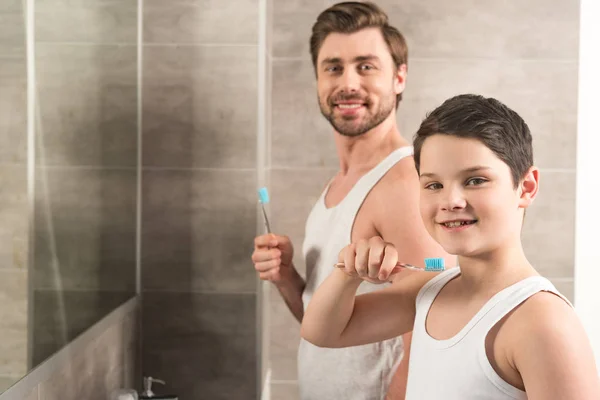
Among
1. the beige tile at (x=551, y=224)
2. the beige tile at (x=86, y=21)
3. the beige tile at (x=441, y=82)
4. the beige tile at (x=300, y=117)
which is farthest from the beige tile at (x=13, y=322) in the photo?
the beige tile at (x=551, y=224)

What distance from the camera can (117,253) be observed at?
4.31ft

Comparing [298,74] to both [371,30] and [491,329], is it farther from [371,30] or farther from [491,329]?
[491,329]

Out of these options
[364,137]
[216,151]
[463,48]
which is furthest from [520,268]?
[463,48]

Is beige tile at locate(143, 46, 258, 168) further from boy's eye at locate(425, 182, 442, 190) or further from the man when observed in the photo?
boy's eye at locate(425, 182, 442, 190)

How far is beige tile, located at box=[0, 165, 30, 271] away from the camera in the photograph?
0.75 m

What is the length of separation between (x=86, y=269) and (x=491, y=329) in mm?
664

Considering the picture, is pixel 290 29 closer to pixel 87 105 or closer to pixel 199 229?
pixel 199 229

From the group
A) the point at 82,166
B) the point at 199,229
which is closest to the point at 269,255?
the point at 199,229

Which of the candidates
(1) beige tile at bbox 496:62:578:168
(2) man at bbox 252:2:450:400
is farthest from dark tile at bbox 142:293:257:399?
(1) beige tile at bbox 496:62:578:168

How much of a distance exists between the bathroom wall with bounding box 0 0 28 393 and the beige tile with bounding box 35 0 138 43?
9 centimetres

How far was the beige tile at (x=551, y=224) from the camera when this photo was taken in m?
1.74

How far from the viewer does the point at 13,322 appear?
2.56 feet

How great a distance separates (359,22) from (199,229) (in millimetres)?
501

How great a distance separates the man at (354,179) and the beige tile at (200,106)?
0.49 feet
